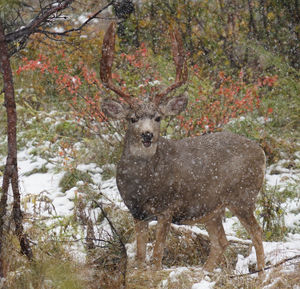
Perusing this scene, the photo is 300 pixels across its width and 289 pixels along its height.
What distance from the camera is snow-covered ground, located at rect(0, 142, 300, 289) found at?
16.9ft

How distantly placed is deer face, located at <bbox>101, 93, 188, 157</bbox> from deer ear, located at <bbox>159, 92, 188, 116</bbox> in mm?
94

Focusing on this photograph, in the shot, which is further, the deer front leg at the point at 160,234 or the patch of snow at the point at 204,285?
the deer front leg at the point at 160,234

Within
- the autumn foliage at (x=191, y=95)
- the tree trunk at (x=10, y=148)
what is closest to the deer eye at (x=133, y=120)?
the tree trunk at (x=10, y=148)

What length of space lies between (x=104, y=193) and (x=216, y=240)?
1.91 m

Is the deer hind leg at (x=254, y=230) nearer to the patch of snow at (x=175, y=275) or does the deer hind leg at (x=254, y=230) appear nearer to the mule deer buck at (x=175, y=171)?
the mule deer buck at (x=175, y=171)

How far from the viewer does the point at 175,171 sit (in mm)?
4707

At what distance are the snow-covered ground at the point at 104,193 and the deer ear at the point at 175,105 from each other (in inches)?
57.1

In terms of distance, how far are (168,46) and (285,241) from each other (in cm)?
594

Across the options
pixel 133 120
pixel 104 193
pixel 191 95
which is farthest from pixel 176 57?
pixel 191 95

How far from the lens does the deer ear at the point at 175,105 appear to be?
483 cm

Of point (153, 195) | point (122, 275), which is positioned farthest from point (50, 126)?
point (122, 275)

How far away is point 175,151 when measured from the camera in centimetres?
484

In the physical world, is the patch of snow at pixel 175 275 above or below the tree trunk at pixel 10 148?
below

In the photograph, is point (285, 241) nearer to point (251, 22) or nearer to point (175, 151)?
point (175, 151)
